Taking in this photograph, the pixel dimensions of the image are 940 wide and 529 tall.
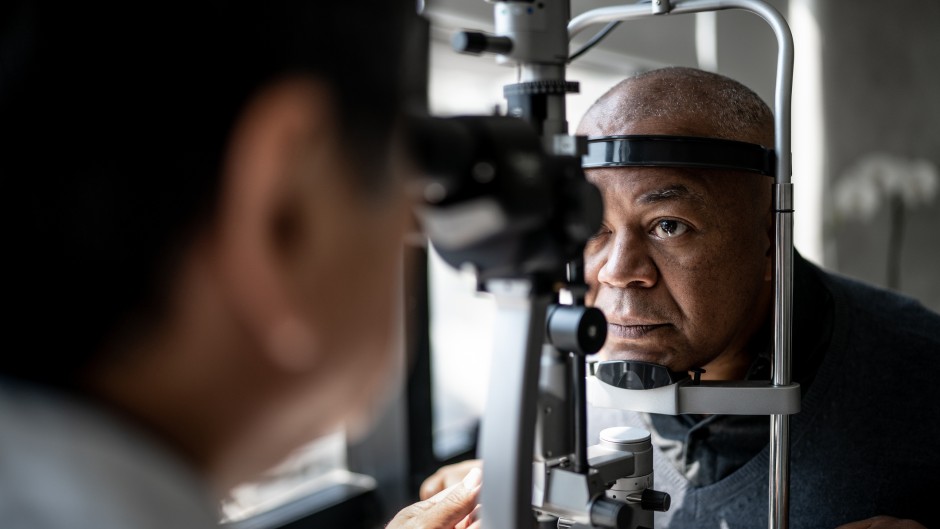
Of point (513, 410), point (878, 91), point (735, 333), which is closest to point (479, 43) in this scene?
point (513, 410)

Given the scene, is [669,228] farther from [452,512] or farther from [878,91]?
[878,91]

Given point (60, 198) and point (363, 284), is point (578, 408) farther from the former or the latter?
point (60, 198)

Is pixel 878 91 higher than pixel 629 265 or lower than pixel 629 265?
higher

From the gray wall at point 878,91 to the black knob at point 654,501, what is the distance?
12.3 ft

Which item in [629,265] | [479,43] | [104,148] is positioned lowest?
[629,265]

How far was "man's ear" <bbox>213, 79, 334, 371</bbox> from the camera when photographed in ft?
1.37

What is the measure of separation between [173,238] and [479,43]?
1.32 ft

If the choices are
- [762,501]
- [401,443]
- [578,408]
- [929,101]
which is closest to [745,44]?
[929,101]

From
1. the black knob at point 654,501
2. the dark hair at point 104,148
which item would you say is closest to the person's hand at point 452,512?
the black knob at point 654,501

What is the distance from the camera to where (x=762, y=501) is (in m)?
1.27

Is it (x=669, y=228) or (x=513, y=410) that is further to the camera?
(x=669, y=228)

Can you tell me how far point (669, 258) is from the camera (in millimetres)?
1193

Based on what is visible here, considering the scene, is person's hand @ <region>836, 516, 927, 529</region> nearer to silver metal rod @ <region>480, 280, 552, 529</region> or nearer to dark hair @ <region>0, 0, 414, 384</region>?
silver metal rod @ <region>480, 280, 552, 529</region>

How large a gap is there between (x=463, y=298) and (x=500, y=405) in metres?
2.22
